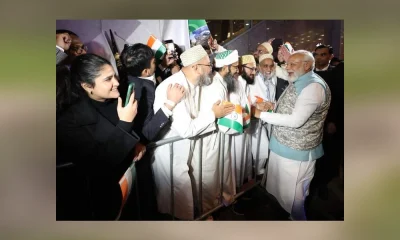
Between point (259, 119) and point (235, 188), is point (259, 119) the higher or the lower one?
the higher one

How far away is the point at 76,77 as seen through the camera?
8.25 feet

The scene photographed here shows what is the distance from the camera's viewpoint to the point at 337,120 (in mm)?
2549

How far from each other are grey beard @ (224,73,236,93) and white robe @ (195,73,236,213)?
2cm

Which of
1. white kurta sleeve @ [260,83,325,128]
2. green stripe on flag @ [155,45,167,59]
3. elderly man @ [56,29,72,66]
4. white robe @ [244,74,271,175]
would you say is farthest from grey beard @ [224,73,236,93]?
elderly man @ [56,29,72,66]

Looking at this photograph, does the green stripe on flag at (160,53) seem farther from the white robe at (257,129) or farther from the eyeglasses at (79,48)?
the white robe at (257,129)

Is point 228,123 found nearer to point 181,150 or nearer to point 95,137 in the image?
point 181,150

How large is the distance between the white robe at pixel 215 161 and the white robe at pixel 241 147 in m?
0.03

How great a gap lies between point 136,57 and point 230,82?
60 cm

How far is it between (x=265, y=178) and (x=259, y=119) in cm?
37

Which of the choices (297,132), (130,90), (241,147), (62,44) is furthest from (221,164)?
(62,44)
